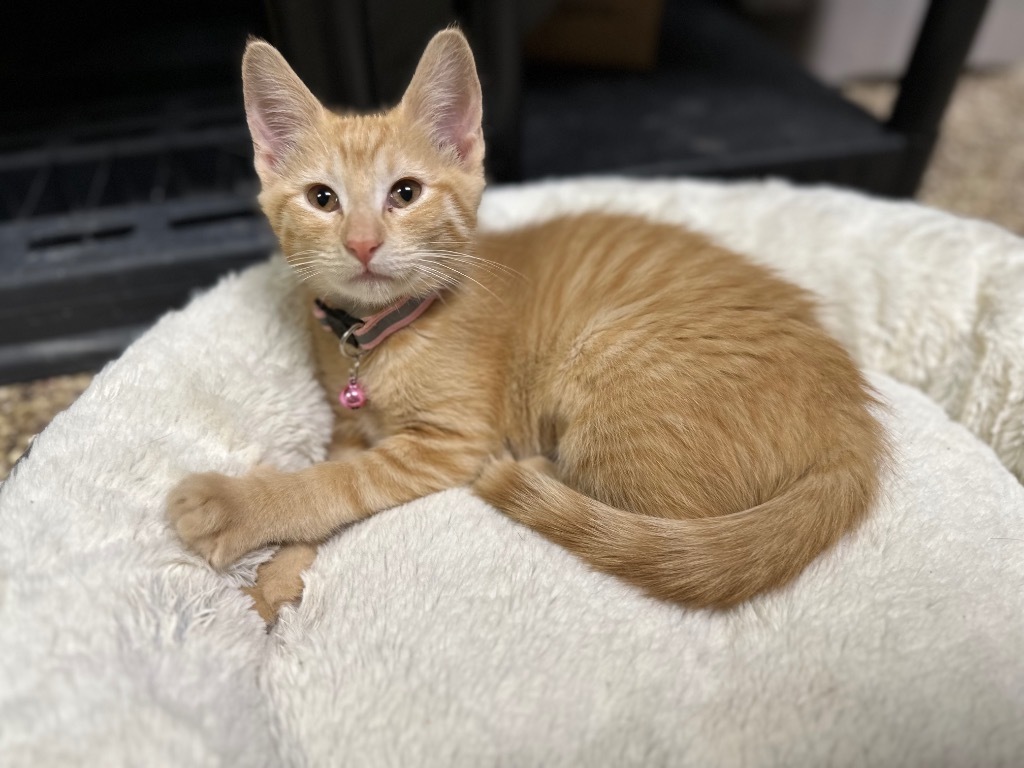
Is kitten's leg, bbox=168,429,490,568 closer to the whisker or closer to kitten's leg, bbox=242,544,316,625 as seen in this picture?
kitten's leg, bbox=242,544,316,625

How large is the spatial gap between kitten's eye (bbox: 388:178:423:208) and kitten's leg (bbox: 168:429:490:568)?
1.22ft

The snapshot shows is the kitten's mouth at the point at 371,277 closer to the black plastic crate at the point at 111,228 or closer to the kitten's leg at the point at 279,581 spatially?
the kitten's leg at the point at 279,581

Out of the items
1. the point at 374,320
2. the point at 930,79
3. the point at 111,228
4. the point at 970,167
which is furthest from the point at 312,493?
the point at 970,167

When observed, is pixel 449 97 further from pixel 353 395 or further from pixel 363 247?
pixel 353 395

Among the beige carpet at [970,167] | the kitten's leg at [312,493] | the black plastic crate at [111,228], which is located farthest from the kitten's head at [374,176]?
the beige carpet at [970,167]

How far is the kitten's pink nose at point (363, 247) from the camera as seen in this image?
902 millimetres

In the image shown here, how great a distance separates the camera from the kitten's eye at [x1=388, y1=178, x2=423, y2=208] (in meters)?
1.00

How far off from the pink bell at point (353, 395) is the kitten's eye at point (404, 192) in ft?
1.03

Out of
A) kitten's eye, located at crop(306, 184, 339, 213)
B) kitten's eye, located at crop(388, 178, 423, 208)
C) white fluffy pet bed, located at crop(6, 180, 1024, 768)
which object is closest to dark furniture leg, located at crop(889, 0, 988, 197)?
white fluffy pet bed, located at crop(6, 180, 1024, 768)

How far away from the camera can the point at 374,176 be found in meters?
0.97

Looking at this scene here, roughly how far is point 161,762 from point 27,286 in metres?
1.30

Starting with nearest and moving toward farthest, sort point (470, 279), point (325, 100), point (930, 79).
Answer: point (470, 279), point (325, 100), point (930, 79)

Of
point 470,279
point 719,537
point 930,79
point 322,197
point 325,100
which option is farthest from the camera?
point 930,79

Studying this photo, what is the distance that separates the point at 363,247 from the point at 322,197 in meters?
0.15
